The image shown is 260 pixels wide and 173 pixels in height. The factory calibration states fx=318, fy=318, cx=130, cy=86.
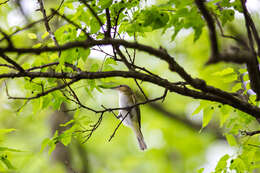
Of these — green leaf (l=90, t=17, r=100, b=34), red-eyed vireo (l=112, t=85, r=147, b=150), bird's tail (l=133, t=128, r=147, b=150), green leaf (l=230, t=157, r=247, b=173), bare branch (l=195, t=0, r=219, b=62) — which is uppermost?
green leaf (l=90, t=17, r=100, b=34)

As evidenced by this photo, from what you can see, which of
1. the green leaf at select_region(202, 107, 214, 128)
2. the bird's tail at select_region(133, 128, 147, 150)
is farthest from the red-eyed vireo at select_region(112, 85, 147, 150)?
the green leaf at select_region(202, 107, 214, 128)

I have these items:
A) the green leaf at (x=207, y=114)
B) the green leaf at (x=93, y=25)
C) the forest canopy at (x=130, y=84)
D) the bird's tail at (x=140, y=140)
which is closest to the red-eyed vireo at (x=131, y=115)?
the bird's tail at (x=140, y=140)

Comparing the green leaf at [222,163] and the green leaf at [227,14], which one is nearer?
the green leaf at [227,14]

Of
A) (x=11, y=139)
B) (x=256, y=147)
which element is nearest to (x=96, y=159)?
(x=11, y=139)

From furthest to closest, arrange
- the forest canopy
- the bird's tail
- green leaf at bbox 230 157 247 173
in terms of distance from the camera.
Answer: the bird's tail
green leaf at bbox 230 157 247 173
the forest canopy

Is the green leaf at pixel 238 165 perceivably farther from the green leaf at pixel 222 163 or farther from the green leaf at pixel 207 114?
the green leaf at pixel 207 114

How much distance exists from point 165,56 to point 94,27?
2.35 ft

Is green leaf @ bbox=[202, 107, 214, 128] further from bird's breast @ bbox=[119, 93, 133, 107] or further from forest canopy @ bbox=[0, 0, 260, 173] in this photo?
bird's breast @ bbox=[119, 93, 133, 107]

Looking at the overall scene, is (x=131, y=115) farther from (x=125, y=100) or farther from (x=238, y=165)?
(x=238, y=165)

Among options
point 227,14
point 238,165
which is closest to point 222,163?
point 238,165

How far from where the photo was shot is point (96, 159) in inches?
433

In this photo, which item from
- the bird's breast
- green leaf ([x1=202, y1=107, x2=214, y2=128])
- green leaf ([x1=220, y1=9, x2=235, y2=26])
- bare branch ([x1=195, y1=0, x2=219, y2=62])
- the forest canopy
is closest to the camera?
bare branch ([x1=195, y1=0, x2=219, y2=62])

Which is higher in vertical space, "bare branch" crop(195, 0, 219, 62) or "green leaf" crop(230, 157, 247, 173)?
"bare branch" crop(195, 0, 219, 62)

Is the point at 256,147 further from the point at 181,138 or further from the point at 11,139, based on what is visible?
the point at 11,139
